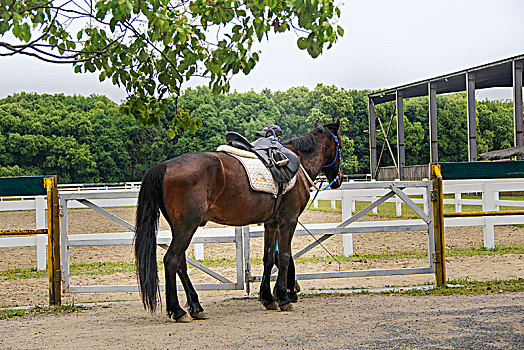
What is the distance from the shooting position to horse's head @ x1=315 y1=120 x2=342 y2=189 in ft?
22.0

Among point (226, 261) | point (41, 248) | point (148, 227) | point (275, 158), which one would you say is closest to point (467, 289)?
point (275, 158)

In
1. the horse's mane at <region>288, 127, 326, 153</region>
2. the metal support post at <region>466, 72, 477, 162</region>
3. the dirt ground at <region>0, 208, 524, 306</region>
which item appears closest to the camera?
the horse's mane at <region>288, 127, 326, 153</region>

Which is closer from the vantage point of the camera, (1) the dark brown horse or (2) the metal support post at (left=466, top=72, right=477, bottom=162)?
(1) the dark brown horse

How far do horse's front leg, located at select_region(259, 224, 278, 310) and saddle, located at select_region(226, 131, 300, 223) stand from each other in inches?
8.7

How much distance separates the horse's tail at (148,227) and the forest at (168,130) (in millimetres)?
47972


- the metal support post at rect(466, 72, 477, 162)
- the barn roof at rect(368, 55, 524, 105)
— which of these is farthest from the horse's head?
the barn roof at rect(368, 55, 524, 105)

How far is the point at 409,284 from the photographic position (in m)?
7.35

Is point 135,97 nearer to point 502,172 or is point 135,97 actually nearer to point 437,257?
point 437,257

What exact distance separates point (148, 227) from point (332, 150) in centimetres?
258

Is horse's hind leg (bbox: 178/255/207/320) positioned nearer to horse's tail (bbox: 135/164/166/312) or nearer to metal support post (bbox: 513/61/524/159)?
horse's tail (bbox: 135/164/166/312)

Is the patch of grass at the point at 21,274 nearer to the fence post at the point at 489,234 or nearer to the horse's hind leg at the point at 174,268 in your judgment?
the horse's hind leg at the point at 174,268

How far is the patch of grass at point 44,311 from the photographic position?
228 inches

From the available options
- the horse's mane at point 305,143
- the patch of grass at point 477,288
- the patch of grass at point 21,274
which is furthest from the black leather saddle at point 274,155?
the patch of grass at point 21,274

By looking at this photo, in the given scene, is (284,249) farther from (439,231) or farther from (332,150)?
(439,231)
